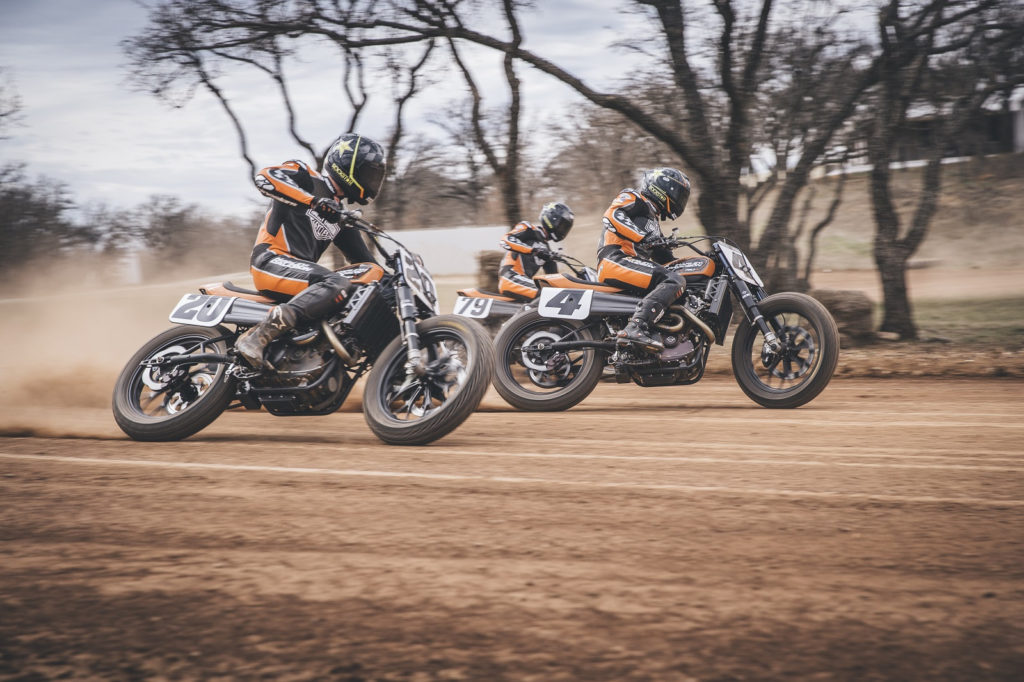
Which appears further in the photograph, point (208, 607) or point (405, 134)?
point (405, 134)

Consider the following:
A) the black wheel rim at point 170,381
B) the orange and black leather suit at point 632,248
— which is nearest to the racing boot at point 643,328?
the orange and black leather suit at point 632,248

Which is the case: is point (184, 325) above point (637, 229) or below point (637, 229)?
below

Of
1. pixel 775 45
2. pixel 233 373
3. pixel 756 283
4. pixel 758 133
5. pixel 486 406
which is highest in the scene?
pixel 775 45

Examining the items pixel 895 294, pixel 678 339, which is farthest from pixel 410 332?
pixel 895 294

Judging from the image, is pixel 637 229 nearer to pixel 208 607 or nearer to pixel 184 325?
pixel 184 325

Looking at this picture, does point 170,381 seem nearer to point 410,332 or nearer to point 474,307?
point 410,332

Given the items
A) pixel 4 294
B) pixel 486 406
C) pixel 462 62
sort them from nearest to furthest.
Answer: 1. pixel 486 406
2. pixel 462 62
3. pixel 4 294

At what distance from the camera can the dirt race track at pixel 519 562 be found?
2334 millimetres

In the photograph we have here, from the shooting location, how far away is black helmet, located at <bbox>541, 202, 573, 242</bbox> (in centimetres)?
1246

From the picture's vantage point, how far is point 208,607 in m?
2.72

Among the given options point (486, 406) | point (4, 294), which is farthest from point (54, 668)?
point (4, 294)

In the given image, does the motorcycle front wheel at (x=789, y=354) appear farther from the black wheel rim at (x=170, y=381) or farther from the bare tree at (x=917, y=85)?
the bare tree at (x=917, y=85)

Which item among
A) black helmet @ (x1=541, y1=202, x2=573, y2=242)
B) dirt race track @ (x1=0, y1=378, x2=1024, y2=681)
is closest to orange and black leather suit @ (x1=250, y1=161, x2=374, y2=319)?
dirt race track @ (x1=0, y1=378, x2=1024, y2=681)

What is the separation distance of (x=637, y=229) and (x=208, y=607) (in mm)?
6443
